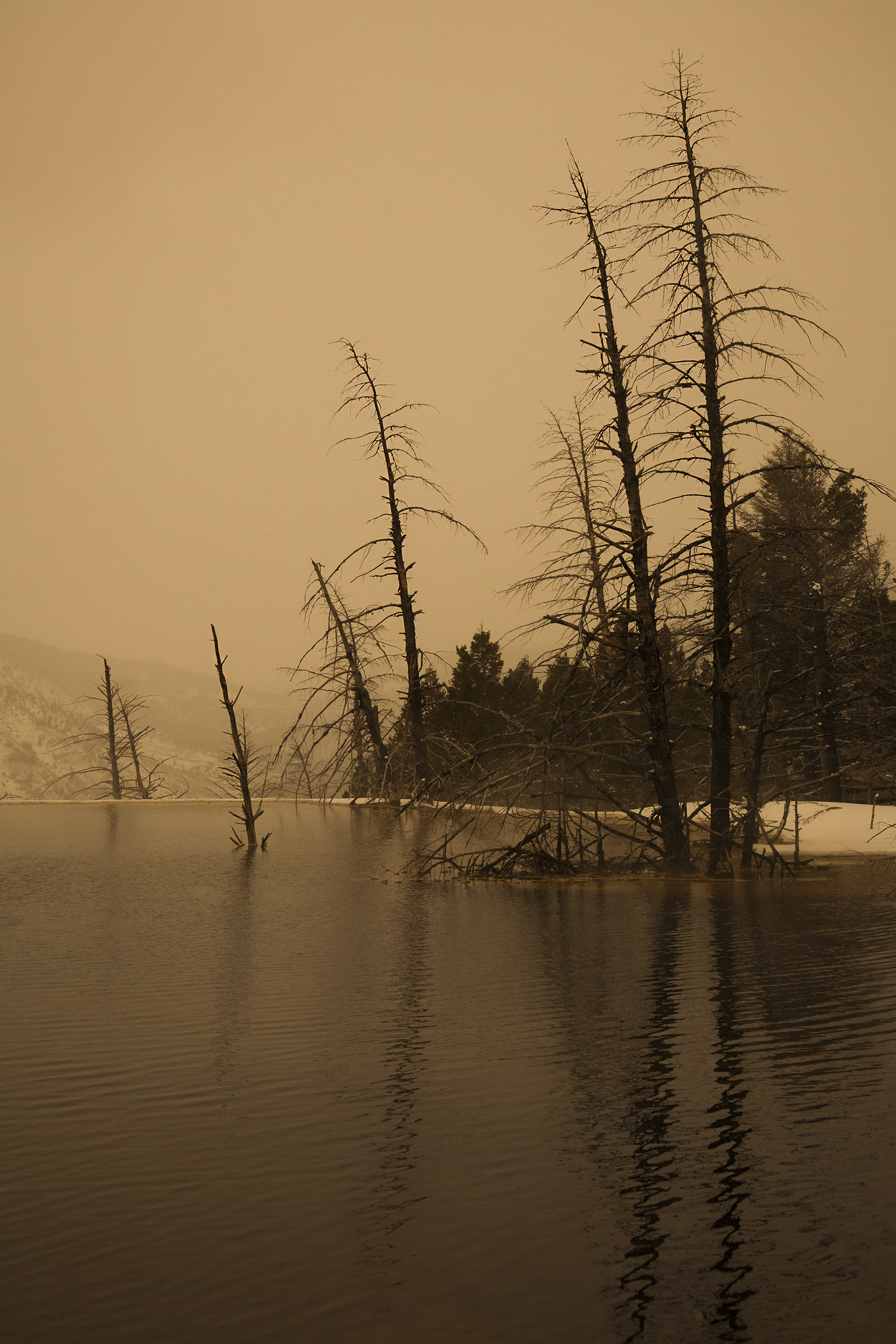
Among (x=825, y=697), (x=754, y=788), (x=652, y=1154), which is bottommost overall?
(x=652, y=1154)

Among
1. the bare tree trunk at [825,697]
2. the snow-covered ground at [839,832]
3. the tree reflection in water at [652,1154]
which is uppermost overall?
the bare tree trunk at [825,697]

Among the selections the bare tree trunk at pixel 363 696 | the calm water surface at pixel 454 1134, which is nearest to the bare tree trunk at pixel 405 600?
the bare tree trunk at pixel 363 696

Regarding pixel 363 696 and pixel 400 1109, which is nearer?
pixel 400 1109

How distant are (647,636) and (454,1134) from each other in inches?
462

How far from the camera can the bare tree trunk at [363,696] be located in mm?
31625

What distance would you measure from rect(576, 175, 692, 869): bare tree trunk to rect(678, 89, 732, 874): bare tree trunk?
0.68m

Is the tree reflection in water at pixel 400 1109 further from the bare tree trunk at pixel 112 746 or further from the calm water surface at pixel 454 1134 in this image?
the bare tree trunk at pixel 112 746

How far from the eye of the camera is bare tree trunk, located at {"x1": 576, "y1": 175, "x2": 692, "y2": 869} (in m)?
17.3

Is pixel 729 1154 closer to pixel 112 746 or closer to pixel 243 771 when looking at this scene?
pixel 243 771

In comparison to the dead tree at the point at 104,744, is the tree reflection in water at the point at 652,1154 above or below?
below

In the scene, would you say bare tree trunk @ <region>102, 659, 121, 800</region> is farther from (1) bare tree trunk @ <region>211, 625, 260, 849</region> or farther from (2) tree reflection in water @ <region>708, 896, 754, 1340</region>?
(2) tree reflection in water @ <region>708, 896, 754, 1340</region>

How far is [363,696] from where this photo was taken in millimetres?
31859

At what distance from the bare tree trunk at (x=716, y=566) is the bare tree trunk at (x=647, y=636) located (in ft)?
2.23

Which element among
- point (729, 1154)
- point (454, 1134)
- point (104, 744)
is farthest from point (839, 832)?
point (104, 744)
